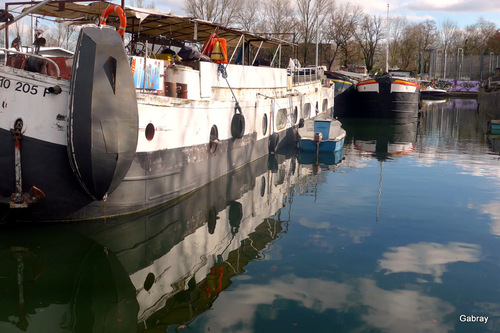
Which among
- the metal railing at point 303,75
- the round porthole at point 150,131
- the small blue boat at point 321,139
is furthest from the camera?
the metal railing at point 303,75

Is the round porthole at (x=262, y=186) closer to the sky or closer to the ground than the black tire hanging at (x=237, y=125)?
closer to the ground

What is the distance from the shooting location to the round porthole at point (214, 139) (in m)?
13.3

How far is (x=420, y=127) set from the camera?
33.5m

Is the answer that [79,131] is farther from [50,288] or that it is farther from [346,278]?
[346,278]

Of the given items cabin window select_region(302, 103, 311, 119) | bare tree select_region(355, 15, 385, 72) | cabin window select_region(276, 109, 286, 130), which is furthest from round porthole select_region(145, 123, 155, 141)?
bare tree select_region(355, 15, 385, 72)

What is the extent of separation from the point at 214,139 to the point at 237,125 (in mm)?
1650

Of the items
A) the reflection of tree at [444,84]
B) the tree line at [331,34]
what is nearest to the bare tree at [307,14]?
the tree line at [331,34]

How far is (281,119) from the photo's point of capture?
66.8ft

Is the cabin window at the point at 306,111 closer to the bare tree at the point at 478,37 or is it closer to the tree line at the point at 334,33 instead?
the tree line at the point at 334,33

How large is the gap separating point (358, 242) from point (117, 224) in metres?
4.71

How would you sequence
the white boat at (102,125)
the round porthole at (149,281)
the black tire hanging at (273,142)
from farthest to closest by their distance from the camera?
the black tire hanging at (273,142)
the white boat at (102,125)
the round porthole at (149,281)

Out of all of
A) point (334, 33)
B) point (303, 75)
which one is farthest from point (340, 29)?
point (303, 75)

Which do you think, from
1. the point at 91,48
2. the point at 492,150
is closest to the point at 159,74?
the point at 91,48

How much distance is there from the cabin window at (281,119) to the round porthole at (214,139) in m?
6.42
